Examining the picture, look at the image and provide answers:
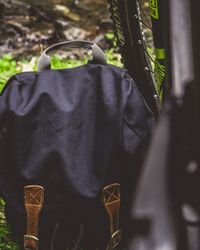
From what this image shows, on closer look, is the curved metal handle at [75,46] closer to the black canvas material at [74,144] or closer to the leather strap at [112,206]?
the black canvas material at [74,144]

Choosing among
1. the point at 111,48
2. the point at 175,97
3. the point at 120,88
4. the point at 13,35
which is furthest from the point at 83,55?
the point at 175,97

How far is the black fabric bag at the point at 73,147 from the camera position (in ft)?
5.39

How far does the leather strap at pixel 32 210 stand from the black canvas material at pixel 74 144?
0.02 meters

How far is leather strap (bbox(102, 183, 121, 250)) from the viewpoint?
5.42 feet

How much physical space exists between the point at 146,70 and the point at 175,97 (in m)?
1.40

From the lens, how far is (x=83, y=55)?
391cm

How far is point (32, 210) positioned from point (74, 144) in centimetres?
23

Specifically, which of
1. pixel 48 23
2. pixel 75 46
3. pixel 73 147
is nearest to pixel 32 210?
pixel 73 147

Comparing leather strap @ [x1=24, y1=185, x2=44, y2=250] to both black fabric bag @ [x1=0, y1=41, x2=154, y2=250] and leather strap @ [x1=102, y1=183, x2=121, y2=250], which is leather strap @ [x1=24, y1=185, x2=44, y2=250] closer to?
black fabric bag @ [x1=0, y1=41, x2=154, y2=250]

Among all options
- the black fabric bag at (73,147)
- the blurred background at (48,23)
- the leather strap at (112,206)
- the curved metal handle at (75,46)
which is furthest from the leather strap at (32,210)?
the blurred background at (48,23)

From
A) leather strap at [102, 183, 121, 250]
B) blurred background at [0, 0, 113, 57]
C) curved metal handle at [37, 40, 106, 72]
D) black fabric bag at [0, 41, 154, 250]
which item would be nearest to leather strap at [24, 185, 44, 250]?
black fabric bag at [0, 41, 154, 250]

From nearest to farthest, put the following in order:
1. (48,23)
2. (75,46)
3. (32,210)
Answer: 1. (32,210)
2. (75,46)
3. (48,23)

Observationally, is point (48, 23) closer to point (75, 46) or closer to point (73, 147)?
point (75, 46)

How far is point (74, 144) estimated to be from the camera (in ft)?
5.49
